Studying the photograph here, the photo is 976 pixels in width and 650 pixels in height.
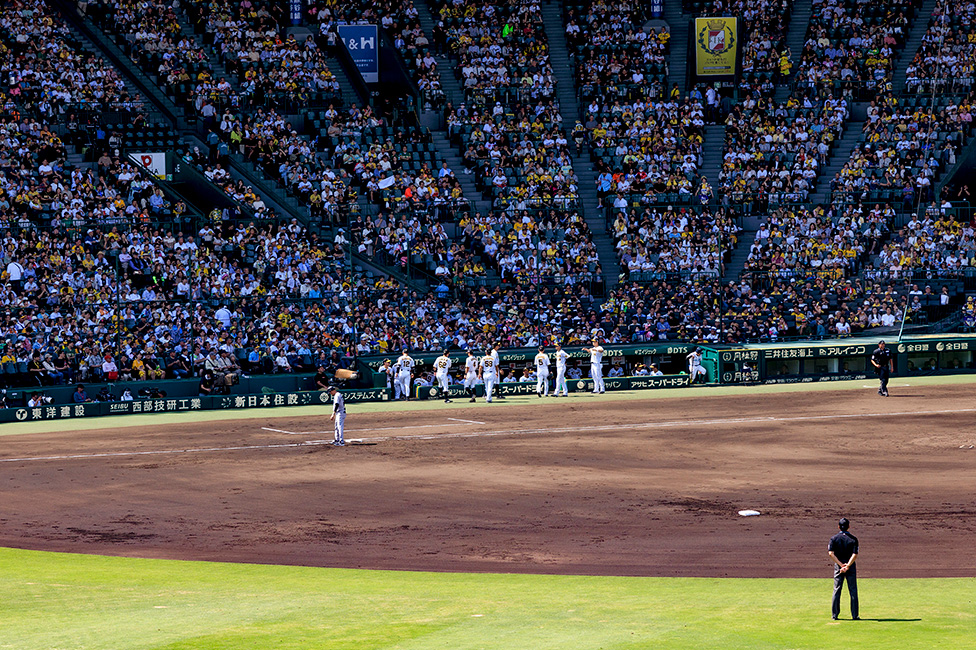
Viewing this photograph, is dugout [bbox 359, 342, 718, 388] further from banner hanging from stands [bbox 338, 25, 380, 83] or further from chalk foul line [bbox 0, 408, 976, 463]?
banner hanging from stands [bbox 338, 25, 380, 83]

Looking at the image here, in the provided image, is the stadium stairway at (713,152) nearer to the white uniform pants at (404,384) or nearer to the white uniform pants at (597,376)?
the white uniform pants at (597,376)

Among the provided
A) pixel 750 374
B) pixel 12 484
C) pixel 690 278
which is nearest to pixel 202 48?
pixel 690 278

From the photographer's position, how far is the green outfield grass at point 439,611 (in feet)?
39.8

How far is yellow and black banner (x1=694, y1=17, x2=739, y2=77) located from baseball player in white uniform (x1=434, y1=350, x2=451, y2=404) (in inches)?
865

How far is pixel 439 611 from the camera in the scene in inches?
539

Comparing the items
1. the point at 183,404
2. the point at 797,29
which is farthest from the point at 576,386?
the point at 797,29

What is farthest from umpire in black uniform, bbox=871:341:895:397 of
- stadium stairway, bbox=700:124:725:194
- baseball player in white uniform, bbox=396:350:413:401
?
baseball player in white uniform, bbox=396:350:413:401

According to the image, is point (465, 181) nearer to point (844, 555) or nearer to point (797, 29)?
point (797, 29)

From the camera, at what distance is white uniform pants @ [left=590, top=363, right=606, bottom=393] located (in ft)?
138

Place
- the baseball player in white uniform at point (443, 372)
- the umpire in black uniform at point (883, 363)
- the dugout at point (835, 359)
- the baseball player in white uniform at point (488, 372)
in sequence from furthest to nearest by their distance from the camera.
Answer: the dugout at point (835, 359), the baseball player in white uniform at point (443, 372), the baseball player in white uniform at point (488, 372), the umpire in black uniform at point (883, 363)

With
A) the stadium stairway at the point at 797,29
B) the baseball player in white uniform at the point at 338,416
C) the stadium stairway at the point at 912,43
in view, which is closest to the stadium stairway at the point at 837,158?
the stadium stairway at the point at 912,43

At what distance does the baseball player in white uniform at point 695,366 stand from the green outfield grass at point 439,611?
29406 mm

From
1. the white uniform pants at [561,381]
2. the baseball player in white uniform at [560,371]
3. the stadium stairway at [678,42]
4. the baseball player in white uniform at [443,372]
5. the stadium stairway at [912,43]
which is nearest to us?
the baseball player in white uniform at [443,372]

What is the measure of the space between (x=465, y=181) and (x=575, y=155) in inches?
211
